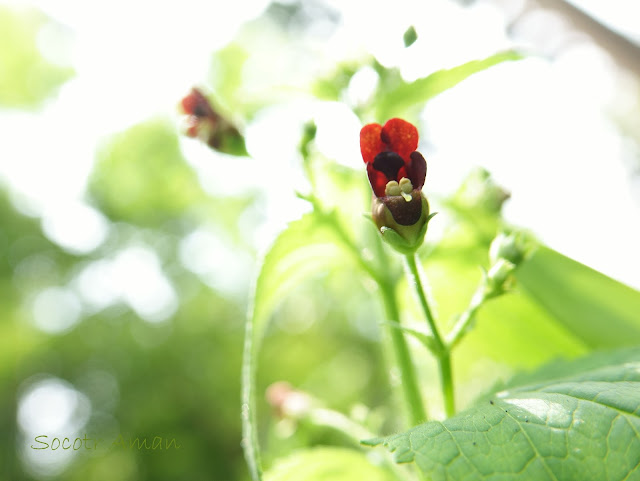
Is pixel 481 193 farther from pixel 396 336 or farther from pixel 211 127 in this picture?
pixel 211 127

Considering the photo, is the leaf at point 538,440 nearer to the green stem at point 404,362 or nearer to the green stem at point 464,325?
the green stem at point 464,325

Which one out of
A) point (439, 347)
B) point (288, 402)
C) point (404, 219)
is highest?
point (404, 219)

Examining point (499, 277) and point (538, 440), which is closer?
point (538, 440)

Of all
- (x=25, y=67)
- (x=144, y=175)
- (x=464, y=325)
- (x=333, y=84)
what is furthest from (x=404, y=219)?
(x=25, y=67)

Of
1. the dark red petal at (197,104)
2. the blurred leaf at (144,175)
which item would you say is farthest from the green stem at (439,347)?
the blurred leaf at (144,175)

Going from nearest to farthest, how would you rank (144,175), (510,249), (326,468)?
1. (510,249)
2. (326,468)
3. (144,175)

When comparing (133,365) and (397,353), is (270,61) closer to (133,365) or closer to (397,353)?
(397,353)

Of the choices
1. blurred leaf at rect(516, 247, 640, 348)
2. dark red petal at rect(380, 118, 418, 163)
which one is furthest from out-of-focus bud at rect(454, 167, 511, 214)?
dark red petal at rect(380, 118, 418, 163)

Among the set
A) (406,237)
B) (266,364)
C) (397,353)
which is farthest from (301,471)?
(266,364)

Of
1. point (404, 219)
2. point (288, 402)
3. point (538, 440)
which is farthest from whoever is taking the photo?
point (288, 402)
